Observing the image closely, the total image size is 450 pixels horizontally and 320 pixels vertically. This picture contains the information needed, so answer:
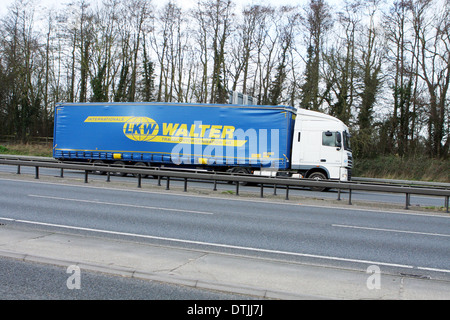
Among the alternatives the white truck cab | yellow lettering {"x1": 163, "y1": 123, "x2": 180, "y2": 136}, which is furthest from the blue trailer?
the white truck cab

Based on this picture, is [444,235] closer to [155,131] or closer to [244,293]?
[244,293]

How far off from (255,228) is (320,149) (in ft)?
39.0

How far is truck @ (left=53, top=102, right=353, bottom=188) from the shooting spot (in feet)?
68.6

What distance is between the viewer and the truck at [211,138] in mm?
20922

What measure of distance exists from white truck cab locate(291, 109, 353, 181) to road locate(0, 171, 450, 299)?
614 centimetres

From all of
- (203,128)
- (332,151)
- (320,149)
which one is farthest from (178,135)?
(332,151)

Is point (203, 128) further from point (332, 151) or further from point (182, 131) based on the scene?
point (332, 151)

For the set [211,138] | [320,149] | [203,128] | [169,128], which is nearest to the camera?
[320,149]

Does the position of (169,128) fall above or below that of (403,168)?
above

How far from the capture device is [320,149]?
2086 centimetres

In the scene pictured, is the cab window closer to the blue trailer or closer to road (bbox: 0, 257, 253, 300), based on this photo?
the blue trailer

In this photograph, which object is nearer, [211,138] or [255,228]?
[255,228]

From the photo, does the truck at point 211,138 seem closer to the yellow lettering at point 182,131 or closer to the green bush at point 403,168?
the yellow lettering at point 182,131

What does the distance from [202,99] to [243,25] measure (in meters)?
8.93
